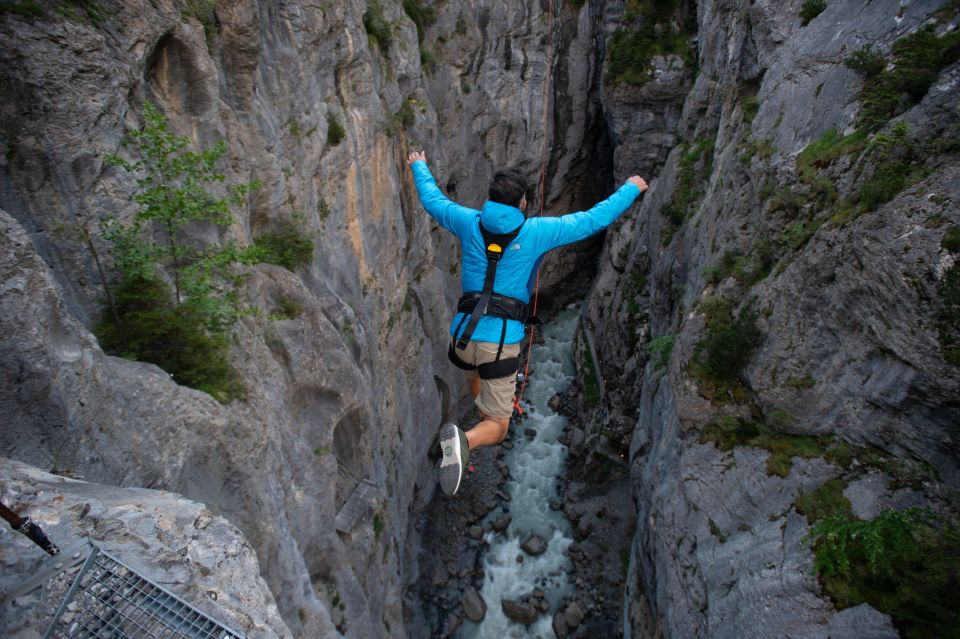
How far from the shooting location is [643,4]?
21.7m

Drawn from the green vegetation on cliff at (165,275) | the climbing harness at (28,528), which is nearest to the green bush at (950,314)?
the green vegetation on cliff at (165,275)

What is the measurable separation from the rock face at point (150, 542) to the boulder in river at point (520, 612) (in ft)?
40.1

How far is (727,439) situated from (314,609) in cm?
630

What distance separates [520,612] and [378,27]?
1564 cm

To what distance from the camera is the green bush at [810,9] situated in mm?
8484

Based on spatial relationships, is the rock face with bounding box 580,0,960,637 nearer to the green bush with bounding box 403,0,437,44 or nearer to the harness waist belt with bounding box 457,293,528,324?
the harness waist belt with bounding box 457,293,528,324

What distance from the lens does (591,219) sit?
221 inches

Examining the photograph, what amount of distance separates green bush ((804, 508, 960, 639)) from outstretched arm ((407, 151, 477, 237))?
5345 millimetres

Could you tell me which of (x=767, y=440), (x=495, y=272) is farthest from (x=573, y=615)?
(x=495, y=272)

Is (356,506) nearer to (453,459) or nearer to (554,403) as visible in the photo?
(453,459)

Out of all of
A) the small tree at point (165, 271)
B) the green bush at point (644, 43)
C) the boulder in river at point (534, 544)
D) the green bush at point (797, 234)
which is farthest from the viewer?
the green bush at point (644, 43)

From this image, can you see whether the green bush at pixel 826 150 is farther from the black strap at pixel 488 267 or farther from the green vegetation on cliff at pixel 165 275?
the green vegetation on cliff at pixel 165 275

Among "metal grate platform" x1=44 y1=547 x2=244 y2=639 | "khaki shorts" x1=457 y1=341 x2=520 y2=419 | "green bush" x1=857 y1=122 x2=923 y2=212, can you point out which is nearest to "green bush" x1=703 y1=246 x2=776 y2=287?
"green bush" x1=857 y1=122 x2=923 y2=212

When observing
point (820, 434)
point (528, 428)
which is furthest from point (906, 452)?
point (528, 428)
